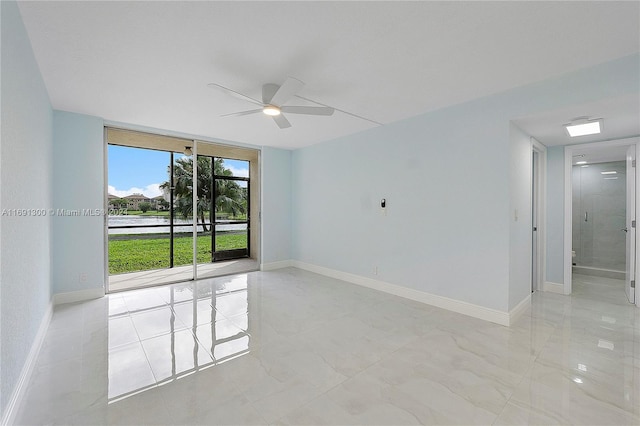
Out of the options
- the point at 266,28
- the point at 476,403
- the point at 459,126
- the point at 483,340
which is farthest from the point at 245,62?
the point at 483,340

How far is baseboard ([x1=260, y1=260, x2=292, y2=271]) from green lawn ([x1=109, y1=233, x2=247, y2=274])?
168 centimetres

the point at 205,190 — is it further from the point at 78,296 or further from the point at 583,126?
the point at 583,126

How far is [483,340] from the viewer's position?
2.66m

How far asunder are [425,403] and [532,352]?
4.40 feet

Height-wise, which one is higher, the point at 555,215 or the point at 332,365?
the point at 555,215

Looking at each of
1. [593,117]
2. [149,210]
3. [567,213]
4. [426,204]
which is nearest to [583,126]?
[593,117]

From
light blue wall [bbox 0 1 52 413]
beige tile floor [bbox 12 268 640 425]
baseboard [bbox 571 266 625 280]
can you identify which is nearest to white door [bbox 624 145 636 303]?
beige tile floor [bbox 12 268 640 425]

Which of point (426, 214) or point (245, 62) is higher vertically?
point (245, 62)

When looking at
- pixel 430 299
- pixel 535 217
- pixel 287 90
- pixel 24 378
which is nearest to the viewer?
pixel 24 378

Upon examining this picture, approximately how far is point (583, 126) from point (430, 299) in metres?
2.61

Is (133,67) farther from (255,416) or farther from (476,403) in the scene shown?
(476,403)

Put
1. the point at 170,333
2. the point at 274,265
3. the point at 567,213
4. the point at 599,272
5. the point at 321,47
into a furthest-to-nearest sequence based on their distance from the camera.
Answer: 1. the point at 274,265
2. the point at 599,272
3. the point at 567,213
4. the point at 170,333
5. the point at 321,47

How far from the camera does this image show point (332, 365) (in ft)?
7.38

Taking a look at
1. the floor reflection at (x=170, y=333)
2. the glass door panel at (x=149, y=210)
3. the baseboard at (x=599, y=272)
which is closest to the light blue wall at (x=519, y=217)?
the baseboard at (x=599, y=272)
